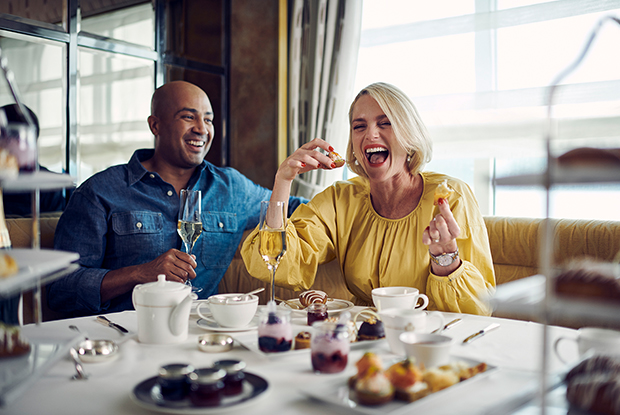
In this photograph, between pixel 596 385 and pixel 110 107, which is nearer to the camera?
pixel 596 385

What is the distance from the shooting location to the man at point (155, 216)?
1.80m

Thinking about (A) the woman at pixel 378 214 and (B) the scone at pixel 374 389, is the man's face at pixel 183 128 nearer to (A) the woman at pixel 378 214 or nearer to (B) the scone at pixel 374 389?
(A) the woman at pixel 378 214

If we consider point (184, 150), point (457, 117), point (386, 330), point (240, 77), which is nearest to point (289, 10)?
point (240, 77)

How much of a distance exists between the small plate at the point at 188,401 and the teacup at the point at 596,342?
0.52m

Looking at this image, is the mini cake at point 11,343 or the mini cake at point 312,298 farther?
the mini cake at point 312,298

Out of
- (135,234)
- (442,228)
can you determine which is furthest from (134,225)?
(442,228)

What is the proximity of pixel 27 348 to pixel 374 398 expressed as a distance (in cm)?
62

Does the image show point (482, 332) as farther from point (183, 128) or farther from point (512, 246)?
point (183, 128)

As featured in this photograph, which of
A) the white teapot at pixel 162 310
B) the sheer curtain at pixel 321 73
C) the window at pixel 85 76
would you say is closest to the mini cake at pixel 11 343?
the white teapot at pixel 162 310

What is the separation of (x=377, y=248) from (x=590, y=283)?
108 cm

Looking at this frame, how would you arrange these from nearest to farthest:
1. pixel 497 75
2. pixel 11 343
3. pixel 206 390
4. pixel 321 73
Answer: pixel 206 390 → pixel 11 343 → pixel 497 75 → pixel 321 73

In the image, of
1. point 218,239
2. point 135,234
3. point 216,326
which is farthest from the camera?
point 218,239

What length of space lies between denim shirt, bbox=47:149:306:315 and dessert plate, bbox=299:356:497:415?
4.12ft

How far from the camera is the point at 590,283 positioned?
0.74m
